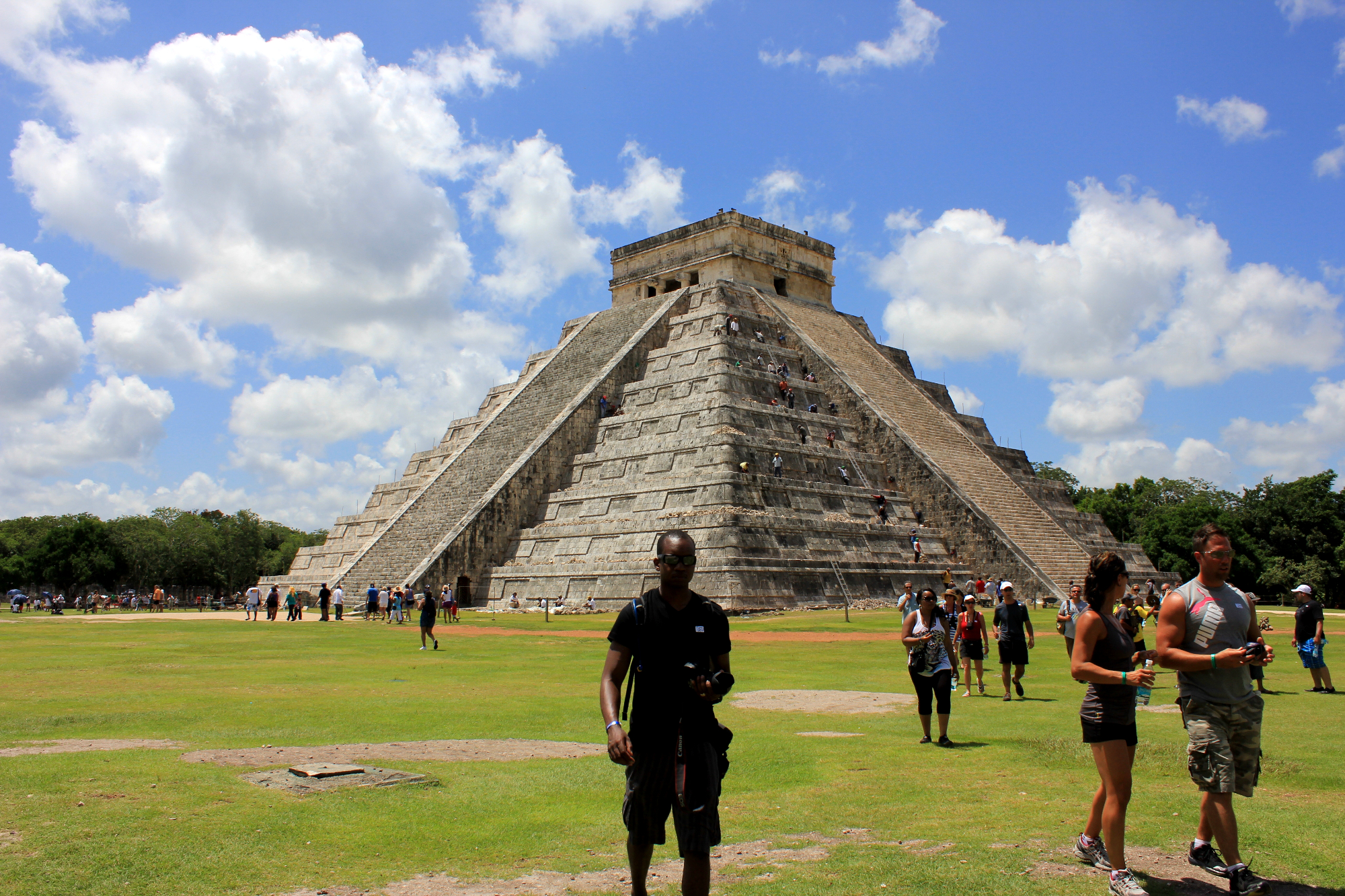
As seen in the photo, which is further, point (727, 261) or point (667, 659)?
point (727, 261)

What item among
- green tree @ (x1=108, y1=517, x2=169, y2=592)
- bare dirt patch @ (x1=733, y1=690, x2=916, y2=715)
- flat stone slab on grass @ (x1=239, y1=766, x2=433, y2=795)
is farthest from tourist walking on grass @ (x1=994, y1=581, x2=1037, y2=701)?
green tree @ (x1=108, y1=517, x2=169, y2=592)

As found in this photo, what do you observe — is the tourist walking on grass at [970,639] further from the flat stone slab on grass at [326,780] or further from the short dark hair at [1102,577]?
the flat stone slab on grass at [326,780]

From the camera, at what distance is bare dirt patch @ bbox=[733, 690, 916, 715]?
10383 millimetres

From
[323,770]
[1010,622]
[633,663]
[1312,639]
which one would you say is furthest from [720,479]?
[633,663]

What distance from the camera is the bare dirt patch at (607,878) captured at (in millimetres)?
4621

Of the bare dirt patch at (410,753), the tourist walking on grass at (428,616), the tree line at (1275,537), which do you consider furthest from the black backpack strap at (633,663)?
the tree line at (1275,537)

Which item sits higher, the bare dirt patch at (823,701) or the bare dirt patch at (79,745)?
the bare dirt patch at (79,745)

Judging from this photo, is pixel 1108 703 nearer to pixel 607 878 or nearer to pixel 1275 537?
pixel 607 878

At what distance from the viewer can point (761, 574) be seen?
82.5ft

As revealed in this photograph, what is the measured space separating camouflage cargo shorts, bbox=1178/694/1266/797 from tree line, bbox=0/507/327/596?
60.8m

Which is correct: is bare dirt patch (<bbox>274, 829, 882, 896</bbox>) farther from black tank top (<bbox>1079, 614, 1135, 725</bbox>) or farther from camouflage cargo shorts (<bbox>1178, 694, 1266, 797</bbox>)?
camouflage cargo shorts (<bbox>1178, 694, 1266, 797</bbox>)

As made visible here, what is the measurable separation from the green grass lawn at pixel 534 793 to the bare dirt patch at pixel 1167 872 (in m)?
0.11

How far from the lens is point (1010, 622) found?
1166 centimetres

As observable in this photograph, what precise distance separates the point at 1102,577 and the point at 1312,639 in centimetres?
866
